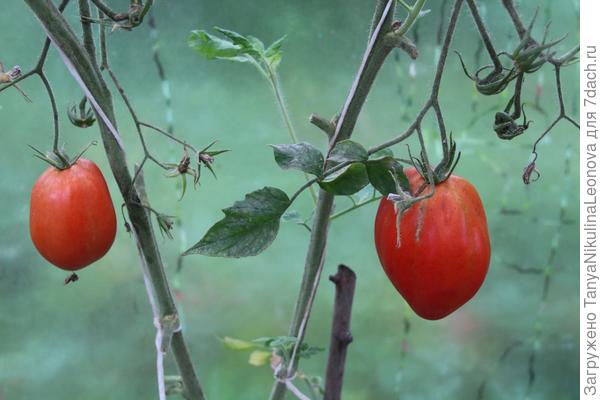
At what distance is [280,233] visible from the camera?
3.99 ft

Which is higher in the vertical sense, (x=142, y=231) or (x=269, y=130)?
(x=269, y=130)

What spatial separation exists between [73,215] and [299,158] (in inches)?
7.5

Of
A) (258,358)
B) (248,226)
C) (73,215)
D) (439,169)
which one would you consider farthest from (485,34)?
(258,358)

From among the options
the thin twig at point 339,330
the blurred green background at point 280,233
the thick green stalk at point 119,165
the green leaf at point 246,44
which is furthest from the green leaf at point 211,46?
the blurred green background at point 280,233

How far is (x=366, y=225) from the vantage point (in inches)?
49.1

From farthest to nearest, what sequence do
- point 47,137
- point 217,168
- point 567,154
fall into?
1. point 567,154
2. point 217,168
3. point 47,137

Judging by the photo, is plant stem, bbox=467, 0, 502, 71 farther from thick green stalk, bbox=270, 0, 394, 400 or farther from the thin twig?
the thin twig

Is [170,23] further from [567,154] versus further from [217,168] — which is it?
[567,154]

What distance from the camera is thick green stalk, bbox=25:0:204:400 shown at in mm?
471

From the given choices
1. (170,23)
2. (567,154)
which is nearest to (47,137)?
(170,23)

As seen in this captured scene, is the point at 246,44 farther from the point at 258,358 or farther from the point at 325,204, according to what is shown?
the point at 258,358

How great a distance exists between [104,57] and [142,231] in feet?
0.48

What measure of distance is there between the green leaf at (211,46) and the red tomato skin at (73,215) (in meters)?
0.17

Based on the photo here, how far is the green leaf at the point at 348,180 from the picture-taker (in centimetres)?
45
